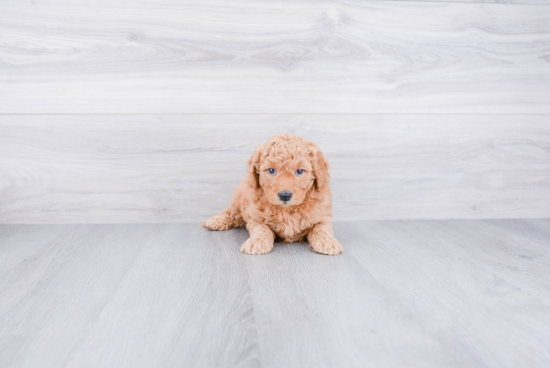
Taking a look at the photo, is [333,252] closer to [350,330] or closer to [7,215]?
[350,330]

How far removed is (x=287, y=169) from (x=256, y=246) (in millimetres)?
232

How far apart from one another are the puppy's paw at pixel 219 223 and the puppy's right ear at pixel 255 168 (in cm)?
25

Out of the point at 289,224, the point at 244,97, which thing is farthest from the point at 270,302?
the point at 244,97

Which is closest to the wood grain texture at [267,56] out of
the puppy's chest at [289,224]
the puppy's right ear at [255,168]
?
the puppy's right ear at [255,168]

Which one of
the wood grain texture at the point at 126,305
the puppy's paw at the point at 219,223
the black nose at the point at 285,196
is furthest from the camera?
the puppy's paw at the point at 219,223

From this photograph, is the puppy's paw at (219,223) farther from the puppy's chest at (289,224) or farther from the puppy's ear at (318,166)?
the puppy's ear at (318,166)

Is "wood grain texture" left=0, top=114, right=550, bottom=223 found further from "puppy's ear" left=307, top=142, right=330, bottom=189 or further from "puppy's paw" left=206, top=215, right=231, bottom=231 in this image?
"puppy's ear" left=307, top=142, right=330, bottom=189

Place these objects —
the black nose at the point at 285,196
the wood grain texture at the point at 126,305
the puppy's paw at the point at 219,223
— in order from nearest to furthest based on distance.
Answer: the wood grain texture at the point at 126,305 → the black nose at the point at 285,196 → the puppy's paw at the point at 219,223

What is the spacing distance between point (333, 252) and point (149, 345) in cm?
60

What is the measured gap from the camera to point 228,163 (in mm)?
1488

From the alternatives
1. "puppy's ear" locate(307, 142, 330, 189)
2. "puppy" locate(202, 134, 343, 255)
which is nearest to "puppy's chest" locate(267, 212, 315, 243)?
"puppy" locate(202, 134, 343, 255)

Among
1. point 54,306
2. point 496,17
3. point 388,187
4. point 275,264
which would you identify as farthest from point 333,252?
point 496,17

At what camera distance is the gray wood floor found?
65cm

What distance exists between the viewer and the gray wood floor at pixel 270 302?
646 mm
